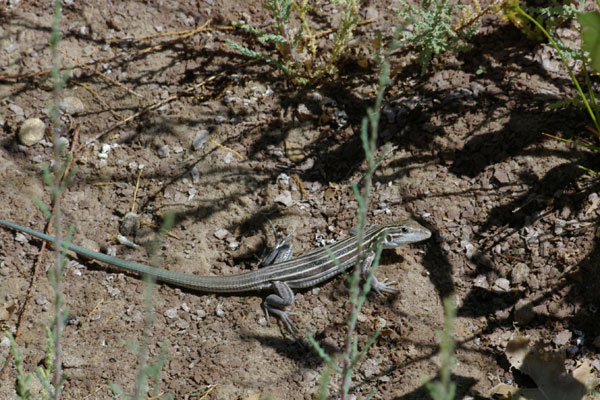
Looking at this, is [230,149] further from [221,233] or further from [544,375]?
[544,375]

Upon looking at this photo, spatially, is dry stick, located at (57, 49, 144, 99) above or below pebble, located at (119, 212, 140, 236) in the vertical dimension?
above

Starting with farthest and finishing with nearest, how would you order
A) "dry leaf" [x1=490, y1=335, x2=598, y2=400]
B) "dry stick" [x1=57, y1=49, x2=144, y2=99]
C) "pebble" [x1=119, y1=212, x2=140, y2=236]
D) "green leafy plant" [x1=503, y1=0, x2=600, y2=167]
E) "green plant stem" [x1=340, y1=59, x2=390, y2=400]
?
"dry stick" [x1=57, y1=49, x2=144, y2=99]
"pebble" [x1=119, y1=212, x2=140, y2=236]
"dry leaf" [x1=490, y1=335, x2=598, y2=400]
"green leafy plant" [x1=503, y1=0, x2=600, y2=167]
"green plant stem" [x1=340, y1=59, x2=390, y2=400]

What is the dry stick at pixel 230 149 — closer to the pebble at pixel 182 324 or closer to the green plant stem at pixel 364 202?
the pebble at pixel 182 324

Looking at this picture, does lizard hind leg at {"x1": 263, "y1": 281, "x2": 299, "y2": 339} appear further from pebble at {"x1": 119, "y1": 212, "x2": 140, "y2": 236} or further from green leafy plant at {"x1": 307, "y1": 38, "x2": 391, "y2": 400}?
green leafy plant at {"x1": 307, "y1": 38, "x2": 391, "y2": 400}

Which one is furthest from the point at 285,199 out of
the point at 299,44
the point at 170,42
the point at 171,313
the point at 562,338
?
the point at 562,338

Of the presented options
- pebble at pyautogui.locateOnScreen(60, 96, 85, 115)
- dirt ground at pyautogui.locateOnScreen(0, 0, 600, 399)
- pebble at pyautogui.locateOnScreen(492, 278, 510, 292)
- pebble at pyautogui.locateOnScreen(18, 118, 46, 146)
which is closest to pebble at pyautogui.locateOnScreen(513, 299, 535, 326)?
dirt ground at pyautogui.locateOnScreen(0, 0, 600, 399)

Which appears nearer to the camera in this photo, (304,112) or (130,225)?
(130,225)
